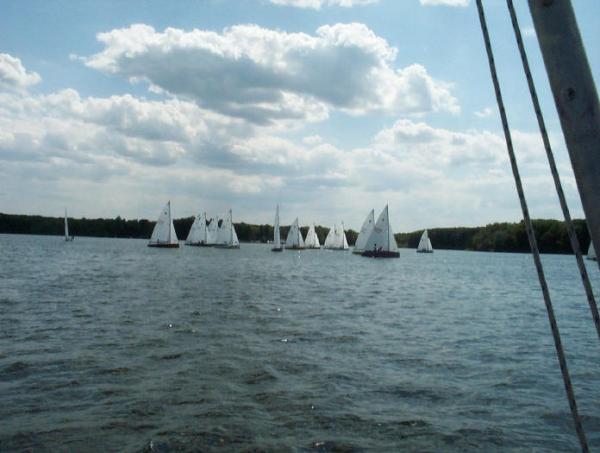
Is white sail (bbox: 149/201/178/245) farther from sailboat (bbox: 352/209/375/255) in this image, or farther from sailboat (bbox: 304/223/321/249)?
sailboat (bbox: 304/223/321/249)

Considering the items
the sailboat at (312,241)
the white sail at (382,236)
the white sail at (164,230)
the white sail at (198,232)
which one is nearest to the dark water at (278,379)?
the white sail at (382,236)

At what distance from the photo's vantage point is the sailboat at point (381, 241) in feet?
315

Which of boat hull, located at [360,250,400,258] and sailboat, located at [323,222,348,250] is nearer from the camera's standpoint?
boat hull, located at [360,250,400,258]

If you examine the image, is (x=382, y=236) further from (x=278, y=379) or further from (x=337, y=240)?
(x=278, y=379)

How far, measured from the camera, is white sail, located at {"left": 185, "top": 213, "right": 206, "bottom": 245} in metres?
138

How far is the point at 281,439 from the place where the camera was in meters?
8.80

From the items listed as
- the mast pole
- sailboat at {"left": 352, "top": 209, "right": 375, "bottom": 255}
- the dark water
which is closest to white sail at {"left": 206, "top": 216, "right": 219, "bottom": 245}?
sailboat at {"left": 352, "top": 209, "right": 375, "bottom": 255}

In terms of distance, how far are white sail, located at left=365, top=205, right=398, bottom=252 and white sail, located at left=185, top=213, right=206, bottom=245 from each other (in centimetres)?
5204

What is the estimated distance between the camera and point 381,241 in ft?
327

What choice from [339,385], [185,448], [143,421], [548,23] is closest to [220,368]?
[339,385]

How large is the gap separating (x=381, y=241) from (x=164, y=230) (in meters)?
46.1

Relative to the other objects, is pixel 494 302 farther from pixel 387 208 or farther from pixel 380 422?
pixel 387 208

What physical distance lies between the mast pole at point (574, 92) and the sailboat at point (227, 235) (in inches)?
4928

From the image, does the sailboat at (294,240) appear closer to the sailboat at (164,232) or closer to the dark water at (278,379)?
the sailboat at (164,232)
